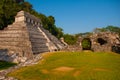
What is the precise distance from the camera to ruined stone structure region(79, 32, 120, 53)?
114 feet

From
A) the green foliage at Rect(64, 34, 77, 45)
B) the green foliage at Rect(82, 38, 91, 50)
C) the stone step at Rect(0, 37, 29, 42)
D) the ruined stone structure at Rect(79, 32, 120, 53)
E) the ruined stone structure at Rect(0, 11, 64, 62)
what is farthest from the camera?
the green foliage at Rect(64, 34, 77, 45)

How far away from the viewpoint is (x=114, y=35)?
119ft

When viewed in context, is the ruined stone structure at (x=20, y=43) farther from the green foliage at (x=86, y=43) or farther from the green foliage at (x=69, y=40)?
the green foliage at (x=69, y=40)

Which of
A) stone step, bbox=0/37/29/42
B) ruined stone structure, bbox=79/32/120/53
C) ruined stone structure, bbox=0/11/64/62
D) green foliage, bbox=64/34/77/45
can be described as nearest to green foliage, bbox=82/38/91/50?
ruined stone structure, bbox=79/32/120/53

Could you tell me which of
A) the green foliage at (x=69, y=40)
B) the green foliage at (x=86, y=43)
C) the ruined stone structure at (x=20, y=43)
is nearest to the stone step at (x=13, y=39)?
the ruined stone structure at (x=20, y=43)

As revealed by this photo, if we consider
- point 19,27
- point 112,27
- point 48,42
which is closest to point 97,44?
point 48,42

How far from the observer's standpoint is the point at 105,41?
36969mm

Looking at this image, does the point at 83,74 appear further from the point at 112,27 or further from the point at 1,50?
the point at 112,27

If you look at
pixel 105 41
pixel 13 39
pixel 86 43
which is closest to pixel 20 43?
pixel 13 39

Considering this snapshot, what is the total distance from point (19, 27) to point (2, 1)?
689 inches

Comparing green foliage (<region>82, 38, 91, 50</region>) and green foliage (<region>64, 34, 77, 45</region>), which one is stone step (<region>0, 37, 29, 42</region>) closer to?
green foliage (<region>82, 38, 91, 50</region>)

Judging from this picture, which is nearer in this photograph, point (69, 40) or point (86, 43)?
point (86, 43)

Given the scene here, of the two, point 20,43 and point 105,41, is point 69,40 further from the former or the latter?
point 20,43

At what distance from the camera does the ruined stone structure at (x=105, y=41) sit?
114 feet
